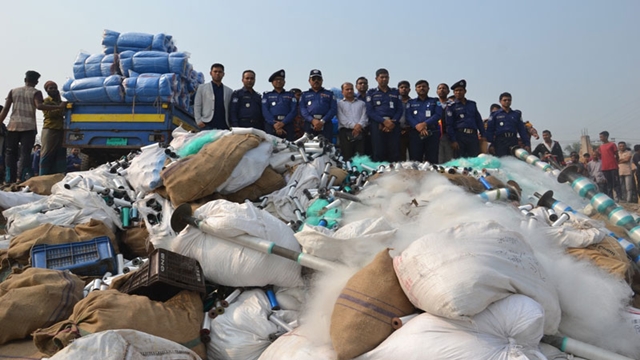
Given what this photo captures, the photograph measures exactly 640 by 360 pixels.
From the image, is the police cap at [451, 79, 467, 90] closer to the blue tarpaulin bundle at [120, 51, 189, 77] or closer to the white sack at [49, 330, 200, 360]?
the blue tarpaulin bundle at [120, 51, 189, 77]

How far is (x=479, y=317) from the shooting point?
190cm

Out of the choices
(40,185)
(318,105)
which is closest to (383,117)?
(318,105)

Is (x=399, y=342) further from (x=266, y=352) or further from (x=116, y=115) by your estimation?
(x=116, y=115)

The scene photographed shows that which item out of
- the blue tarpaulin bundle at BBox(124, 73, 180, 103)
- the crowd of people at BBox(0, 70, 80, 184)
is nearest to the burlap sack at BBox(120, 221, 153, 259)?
the blue tarpaulin bundle at BBox(124, 73, 180, 103)

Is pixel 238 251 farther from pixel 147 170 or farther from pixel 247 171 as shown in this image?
pixel 147 170

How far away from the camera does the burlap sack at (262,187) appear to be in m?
4.14

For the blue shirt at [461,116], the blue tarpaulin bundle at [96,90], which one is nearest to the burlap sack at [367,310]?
the blue shirt at [461,116]

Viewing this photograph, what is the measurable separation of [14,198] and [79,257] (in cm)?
202

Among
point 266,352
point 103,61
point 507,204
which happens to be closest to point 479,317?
point 266,352

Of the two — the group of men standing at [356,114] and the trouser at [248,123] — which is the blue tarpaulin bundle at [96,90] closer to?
the group of men standing at [356,114]

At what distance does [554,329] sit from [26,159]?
7816 millimetres

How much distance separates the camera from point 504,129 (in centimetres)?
789

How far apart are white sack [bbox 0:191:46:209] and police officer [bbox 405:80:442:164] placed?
5128mm

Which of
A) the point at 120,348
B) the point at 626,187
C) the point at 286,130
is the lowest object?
the point at 626,187
